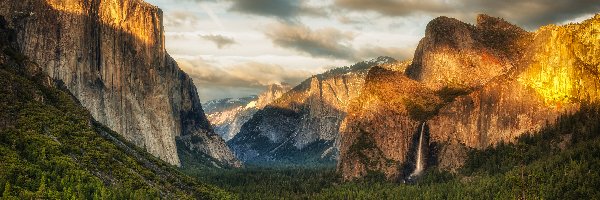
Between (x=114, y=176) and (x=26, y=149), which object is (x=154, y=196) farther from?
(x=26, y=149)

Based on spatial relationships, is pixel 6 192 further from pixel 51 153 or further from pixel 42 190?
pixel 51 153

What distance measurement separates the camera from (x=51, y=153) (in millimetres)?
154750

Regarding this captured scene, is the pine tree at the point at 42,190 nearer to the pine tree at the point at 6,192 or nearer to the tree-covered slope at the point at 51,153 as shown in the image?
the tree-covered slope at the point at 51,153

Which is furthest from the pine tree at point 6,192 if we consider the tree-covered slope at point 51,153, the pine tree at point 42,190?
the pine tree at point 42,190

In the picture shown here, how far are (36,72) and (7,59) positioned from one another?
12705 mm

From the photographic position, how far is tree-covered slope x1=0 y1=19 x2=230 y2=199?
447 feet

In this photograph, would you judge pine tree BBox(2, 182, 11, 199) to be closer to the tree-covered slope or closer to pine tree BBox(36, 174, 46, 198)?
the tree-covered slope

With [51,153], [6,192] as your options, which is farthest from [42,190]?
[51,153]

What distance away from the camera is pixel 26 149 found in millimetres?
149250

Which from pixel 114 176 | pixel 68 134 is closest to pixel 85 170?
pixel 114 176

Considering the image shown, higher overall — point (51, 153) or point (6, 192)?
point (51, 153)

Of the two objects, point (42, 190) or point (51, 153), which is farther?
point (51, 153)

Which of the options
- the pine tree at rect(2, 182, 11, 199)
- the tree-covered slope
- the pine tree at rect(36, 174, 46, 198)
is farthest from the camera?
the tree-covered slope

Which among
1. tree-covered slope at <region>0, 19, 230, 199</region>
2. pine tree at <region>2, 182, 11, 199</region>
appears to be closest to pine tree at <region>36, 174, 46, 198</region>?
tree-covered slope at <region>0, 19, 230, 199</region>
